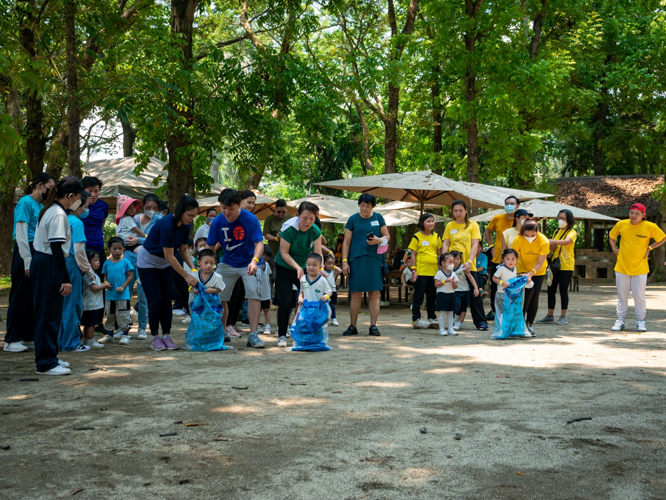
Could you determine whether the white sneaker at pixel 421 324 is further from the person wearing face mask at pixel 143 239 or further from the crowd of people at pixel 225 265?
the person wearing face mask at pixel 143 239

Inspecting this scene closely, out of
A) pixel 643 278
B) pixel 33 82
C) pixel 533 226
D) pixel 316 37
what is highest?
pixel 316 37

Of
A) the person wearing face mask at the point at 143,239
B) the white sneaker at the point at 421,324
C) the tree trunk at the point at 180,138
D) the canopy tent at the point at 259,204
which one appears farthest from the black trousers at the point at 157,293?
the canopy tent at the point at 259,204

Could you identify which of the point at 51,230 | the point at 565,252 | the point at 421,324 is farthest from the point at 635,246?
the point at 51,230

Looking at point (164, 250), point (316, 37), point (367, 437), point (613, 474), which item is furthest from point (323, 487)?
point (316, 37)

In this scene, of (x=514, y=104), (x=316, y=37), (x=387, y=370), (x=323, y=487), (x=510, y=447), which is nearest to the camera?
(x=323, y=487)

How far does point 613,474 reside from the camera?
3.24m

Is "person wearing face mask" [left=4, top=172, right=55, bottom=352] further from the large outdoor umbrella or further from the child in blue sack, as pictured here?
the large outdoor umbrella

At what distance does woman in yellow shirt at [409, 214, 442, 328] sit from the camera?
9.66 metres

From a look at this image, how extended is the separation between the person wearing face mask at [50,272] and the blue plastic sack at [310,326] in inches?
103

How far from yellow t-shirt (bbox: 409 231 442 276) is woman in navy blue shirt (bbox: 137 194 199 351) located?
3841 mm

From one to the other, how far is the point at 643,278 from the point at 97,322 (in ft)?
24.5

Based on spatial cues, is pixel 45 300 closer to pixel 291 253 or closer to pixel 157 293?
pixel 157 293

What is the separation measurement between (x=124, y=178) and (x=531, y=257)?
443 inches

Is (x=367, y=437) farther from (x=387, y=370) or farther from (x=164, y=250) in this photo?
(x=164, y=250)
